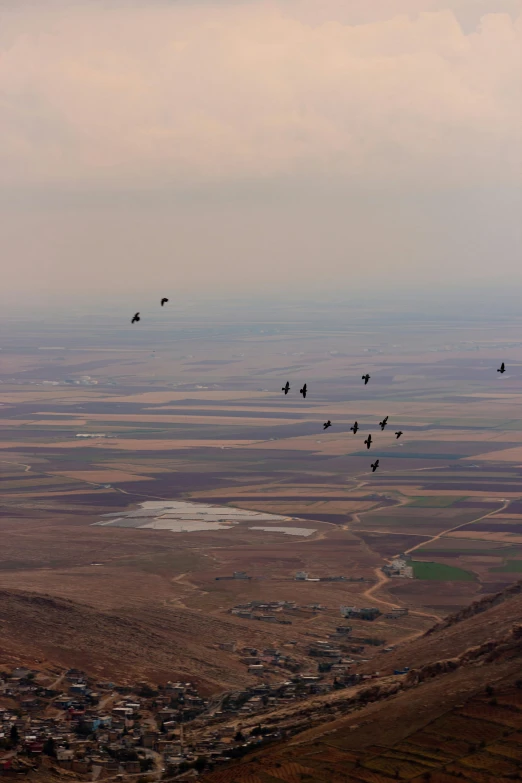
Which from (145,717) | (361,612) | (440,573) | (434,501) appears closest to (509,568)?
(440,573)

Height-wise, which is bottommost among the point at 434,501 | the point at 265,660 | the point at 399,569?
the point at 265,660

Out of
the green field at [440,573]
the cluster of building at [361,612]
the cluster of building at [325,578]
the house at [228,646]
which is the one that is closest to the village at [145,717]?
the house at [228,646]

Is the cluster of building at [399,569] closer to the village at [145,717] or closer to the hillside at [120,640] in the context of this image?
the hillside at [120,640]

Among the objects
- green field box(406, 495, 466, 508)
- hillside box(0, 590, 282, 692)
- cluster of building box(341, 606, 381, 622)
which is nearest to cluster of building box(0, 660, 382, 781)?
hillside box(0, 590, 282, 692)

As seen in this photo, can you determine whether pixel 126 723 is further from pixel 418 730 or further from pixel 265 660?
pixel 418 730

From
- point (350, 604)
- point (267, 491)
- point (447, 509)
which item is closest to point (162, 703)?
point (350, 604)

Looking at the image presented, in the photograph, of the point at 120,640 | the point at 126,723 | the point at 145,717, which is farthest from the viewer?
the point at 120,640
